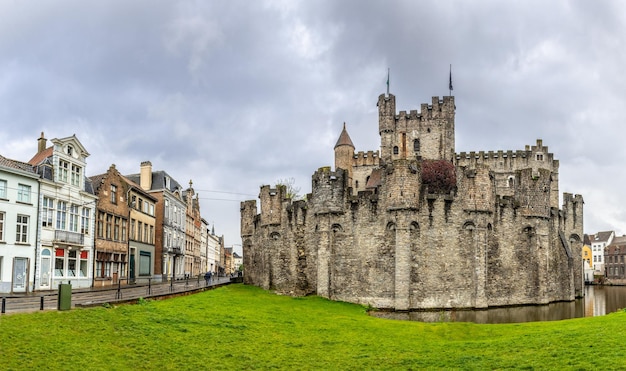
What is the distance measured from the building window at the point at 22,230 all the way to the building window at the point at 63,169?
4609 millimetres

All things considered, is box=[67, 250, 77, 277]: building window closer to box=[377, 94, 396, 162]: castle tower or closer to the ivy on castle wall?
the ivy on castle wall

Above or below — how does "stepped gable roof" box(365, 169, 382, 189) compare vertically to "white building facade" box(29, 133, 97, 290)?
above

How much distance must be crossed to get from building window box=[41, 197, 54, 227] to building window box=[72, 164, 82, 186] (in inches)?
121

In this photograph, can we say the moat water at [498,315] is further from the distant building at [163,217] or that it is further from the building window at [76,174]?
the distant building at [163,217]

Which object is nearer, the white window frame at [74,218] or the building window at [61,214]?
the building window at [61,214]

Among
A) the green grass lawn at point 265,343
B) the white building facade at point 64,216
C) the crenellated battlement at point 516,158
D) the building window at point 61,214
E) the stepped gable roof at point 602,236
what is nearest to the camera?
the green grass lawn at point 265,343

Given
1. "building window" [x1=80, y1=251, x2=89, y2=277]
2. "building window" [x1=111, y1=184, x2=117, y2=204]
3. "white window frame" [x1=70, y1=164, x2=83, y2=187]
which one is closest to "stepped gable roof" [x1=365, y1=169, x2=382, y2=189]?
"building window" [x1=111, y1=184, x2=117, y2=204]

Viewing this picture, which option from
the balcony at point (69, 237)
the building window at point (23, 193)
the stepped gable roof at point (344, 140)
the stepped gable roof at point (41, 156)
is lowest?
the balcony at point (69, 237)

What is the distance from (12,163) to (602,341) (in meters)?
36.0

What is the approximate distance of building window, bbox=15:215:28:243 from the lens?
120 feet

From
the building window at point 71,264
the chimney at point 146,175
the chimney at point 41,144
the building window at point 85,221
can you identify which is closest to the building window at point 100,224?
the building window at point 85,221

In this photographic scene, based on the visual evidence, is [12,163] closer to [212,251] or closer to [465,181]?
[465,181]

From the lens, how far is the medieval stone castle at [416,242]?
37188mm

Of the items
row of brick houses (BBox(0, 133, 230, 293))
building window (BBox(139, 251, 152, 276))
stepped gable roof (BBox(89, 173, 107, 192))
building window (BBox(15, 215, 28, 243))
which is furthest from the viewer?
building window (BBox(139, 251, 152, 276))
